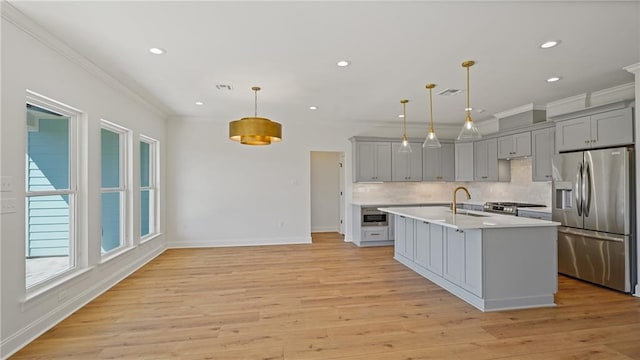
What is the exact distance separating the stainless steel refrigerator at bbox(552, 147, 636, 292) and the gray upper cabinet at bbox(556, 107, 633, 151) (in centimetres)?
12

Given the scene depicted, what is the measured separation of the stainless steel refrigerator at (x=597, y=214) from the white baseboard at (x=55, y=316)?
6.14 m

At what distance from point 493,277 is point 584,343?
2.73 ft

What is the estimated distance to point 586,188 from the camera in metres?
3.91

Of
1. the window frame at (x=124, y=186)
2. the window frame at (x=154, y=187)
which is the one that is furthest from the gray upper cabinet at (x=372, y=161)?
the window frame at (x=124, y=186)

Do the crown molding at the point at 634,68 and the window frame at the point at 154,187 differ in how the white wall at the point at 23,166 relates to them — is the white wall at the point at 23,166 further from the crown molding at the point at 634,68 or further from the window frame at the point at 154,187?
the crown molding at the point at 634,68

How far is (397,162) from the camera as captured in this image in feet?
21.9

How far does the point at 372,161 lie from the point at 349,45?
386 centimetres

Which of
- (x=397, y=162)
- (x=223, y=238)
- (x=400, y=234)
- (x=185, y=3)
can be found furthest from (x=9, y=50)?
(x=397, y=162)

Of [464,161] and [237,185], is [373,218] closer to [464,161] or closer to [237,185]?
[464,161]

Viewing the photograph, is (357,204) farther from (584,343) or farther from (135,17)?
(135,17)

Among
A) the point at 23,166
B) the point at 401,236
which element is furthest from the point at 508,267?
the point at 23,166

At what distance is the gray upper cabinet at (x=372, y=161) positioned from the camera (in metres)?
6.52

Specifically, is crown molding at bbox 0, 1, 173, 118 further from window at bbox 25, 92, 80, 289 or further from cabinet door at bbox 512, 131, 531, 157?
cabinet door at bbox 512, 131, 531, 157

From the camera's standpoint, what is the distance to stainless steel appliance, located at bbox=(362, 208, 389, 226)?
634 cm
